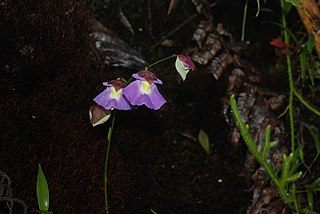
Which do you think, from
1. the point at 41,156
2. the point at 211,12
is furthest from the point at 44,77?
the point at 211,12

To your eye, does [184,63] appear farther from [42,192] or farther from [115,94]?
[42,192]

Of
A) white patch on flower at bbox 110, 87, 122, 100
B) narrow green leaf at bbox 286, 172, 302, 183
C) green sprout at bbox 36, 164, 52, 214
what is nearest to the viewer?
green sprout at bbox 36, 164, 52, 214

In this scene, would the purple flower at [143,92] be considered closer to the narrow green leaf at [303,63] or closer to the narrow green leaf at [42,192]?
the narrow green leaf at [42,192]

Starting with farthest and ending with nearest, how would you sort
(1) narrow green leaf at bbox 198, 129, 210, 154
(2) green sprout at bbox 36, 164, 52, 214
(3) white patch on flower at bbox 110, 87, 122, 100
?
(1) narrow green leaf at bbox 198, 129, 210, 154
(3) white patch on flower at bbox 110, 87, 122, 100
(2) green sprout at bbox 36, 164, 52, 214

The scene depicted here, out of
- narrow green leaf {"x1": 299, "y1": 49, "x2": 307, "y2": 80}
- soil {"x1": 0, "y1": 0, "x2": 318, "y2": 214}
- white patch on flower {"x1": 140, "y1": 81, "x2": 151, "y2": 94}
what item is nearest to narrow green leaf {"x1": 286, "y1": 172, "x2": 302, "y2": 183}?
soil {"x1": 0, "y1": 0, "x2": 318, "y2": 214}

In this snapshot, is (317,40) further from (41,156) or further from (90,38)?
(41,156)

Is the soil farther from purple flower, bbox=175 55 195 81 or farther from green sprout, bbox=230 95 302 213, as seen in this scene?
purple flower, bbox=175 55 195 81

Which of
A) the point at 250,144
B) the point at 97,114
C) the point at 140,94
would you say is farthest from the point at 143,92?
the point at 250,144
